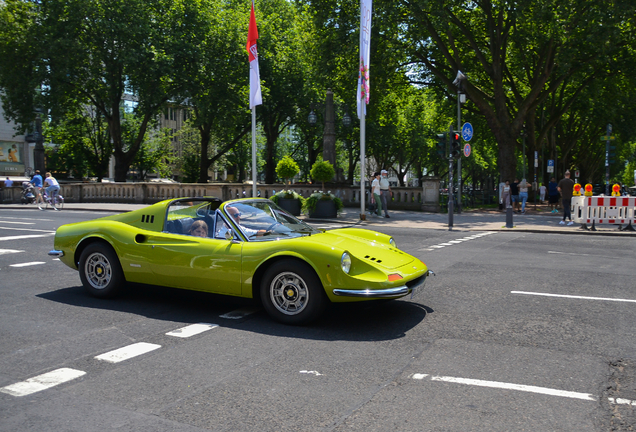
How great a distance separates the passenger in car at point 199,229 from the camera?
6112 millimetres

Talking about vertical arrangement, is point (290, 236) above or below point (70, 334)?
above

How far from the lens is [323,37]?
2675 cm

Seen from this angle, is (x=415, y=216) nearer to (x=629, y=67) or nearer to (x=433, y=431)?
(x=629, y=67)

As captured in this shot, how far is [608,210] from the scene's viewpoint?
17000 millimetres

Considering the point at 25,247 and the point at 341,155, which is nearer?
the point at 25,247

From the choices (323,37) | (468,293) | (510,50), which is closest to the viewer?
(468,293)

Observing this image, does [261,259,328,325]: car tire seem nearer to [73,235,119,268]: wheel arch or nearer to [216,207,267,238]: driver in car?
[216,207,267,238]: driver in car

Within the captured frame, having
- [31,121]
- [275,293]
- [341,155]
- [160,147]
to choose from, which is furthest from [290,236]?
[341,155]

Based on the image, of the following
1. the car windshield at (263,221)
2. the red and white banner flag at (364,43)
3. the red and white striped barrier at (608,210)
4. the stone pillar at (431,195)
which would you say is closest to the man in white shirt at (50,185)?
the red and white banner flag at (364,43)

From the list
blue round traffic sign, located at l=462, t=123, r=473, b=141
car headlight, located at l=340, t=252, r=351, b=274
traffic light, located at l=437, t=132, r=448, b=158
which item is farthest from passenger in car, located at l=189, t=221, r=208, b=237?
blue round traffic sign, located at l=462, t=123, r=473, b=141

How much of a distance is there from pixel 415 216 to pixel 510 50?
15883 millimetres

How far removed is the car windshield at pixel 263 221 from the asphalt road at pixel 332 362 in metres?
0.84

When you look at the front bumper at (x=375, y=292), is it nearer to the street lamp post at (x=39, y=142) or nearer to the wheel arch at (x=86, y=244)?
the wheel arch at (x=86, y=244)

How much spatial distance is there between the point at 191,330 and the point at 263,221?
1.52 m
